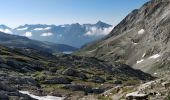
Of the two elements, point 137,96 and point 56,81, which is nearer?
point 137,96

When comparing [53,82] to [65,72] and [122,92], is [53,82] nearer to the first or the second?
[65,72]

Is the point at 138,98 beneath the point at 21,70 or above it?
beneath

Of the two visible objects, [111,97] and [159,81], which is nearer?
[159,81]

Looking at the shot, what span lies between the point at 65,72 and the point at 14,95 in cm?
6718

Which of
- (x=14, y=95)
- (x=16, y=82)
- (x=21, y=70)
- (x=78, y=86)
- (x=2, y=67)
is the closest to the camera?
(x=14, y=95)

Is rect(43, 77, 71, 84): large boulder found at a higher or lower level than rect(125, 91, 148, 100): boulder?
higher

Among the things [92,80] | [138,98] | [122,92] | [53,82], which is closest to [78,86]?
[53,82]

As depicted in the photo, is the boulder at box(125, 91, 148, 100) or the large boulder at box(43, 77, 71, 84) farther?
the large boulder at box(43, 77, 71, 84)

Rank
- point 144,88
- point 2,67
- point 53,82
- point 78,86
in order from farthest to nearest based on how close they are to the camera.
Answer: point 2,67, point 53,82, point 78,86, point 144,88

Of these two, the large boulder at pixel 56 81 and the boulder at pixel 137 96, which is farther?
the large boulder at pixel 56 81

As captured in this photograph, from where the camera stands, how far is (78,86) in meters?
85.1

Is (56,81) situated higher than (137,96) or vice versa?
(56,81)

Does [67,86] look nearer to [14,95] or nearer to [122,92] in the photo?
[14,95]

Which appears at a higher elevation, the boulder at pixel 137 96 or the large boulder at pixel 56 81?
the large boulder at pixel 56 81
